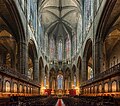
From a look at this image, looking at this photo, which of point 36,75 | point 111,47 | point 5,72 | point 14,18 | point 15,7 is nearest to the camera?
point 5,72

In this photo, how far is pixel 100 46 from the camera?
30.8 meters

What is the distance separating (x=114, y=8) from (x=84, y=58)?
19.5m

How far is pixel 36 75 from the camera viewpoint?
46469 mm

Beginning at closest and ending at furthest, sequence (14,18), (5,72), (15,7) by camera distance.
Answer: (5,72)
(15,7)
(14,18)

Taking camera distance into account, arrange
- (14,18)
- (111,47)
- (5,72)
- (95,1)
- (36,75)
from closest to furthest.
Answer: (5,72) < (14,18) < (95,1) < (111,47) < (36,75)

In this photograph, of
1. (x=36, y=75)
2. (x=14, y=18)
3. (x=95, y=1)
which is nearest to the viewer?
(x=14, y=18)

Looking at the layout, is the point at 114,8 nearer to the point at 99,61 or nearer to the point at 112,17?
the point at 112,17

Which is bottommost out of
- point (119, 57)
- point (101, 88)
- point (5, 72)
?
point (101, 88)

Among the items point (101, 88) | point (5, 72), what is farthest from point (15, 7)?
point (101, 88)

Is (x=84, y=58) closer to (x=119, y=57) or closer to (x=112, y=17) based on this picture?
(x=119, y=57)

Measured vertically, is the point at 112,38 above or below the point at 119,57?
above

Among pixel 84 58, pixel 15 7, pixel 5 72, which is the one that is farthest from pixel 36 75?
pixel 5 72

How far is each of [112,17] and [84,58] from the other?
1729cm

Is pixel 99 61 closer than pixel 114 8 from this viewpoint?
No
